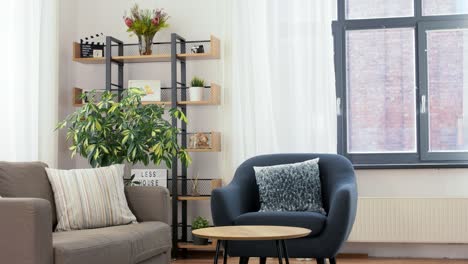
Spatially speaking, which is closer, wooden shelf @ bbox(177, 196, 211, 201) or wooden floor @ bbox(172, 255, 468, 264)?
wooden floor @ bbox(172, 255, 468, 264)

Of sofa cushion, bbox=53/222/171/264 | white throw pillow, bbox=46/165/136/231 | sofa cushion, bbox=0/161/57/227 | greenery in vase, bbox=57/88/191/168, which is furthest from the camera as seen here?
greenery in vase, bbox=57/88/191/168

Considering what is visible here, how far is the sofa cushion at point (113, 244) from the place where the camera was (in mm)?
3312

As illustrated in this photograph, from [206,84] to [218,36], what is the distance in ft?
1.39

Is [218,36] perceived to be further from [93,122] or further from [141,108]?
[93,122]

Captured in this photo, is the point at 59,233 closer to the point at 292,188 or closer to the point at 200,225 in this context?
the point at 292,188

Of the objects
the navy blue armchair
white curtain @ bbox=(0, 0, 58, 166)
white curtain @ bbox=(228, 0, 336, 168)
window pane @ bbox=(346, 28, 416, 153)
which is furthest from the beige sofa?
window pane @ bbox=(346, 28, 416, 153)

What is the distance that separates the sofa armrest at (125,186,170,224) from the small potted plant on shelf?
0.71 meters

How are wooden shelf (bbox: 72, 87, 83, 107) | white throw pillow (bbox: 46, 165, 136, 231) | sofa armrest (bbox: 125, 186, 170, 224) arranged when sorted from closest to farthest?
white throw pillow (bbox: 46, 165, 136, 231)
sofa armrest (bbox: 125, 186, 170, 224)
wooden shelf (bbox: 72, 87, 83, 107)

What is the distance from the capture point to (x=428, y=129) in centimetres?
580

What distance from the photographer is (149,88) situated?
598 cm

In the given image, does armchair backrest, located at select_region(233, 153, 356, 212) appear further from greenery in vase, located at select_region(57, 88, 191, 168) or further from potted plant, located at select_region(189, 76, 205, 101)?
potted plant, located at select_region(189, 76, 205, 101)

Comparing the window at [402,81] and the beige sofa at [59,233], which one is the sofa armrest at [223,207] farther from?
the window at [402,81]

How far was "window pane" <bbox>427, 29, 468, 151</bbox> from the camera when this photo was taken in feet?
19.0

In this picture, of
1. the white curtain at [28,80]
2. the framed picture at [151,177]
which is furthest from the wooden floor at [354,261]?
the white curtain at [28,80]
